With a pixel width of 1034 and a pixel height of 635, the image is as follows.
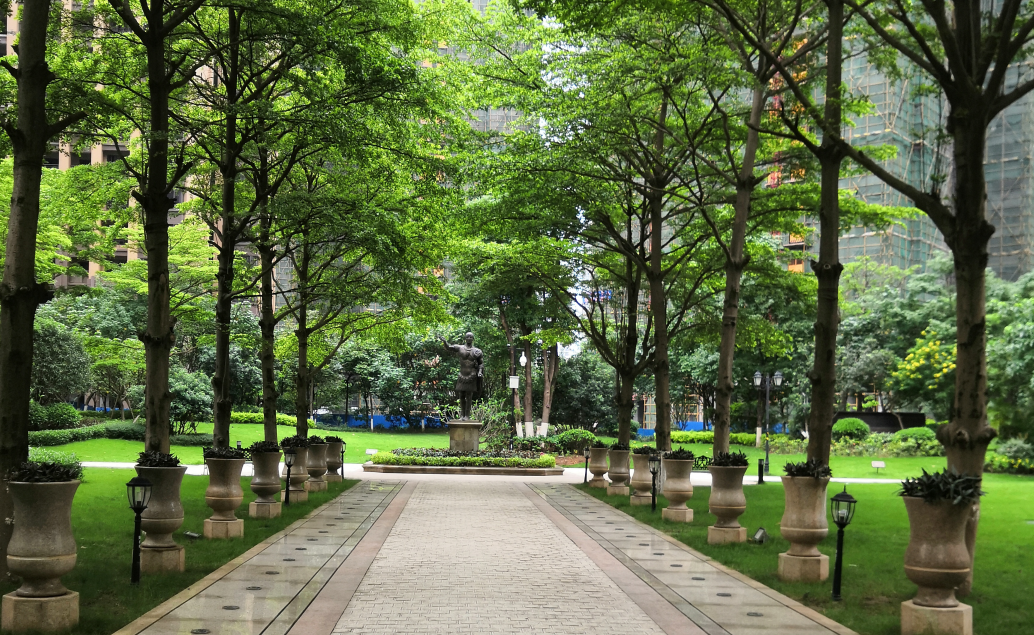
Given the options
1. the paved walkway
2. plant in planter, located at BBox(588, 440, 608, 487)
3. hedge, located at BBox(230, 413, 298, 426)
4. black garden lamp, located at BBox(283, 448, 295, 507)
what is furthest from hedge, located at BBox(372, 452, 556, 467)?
hedge, located at BBox(230, 413, 298, 426)

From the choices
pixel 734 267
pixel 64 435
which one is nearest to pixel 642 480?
pixel 734 267

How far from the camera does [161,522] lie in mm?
10094

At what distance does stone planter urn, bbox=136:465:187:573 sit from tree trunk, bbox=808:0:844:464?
26.5 feet

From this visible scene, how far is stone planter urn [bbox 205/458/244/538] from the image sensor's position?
→ 12.9 meters

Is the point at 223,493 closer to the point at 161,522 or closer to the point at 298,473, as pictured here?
the point at 161,522

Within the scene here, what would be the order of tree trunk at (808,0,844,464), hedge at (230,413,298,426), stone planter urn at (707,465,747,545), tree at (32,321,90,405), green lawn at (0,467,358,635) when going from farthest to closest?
hedge at (230,413,298,426) < tree at (32,321,90,405) < stone planter urn at (707,465,747,545) < tree trunk at (808,0,844,464) < green lawn at (0,467,358,635)

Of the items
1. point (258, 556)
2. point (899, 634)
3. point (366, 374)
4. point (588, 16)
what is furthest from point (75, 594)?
point (366, 374)

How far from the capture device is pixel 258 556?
11.7 meters

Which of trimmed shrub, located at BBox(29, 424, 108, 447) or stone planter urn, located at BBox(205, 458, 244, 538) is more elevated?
stone planter urn, located at BBox(205, 458, 244, 538)

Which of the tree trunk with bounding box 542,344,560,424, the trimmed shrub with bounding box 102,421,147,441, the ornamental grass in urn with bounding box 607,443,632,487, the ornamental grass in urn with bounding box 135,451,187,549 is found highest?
the tree trunk with bounding box 542,344,560,424

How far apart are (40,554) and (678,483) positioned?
Result: 11.8 metres

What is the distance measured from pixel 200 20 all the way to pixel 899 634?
50.5ft

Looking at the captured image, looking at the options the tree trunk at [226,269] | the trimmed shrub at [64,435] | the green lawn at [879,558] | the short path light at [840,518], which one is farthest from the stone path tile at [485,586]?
the trimmed shrub at [64,435]

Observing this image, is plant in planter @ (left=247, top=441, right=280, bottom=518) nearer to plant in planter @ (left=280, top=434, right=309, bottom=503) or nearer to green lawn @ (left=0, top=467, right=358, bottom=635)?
green lawn @ (left=0, top=467, right=358, bottom=635)
